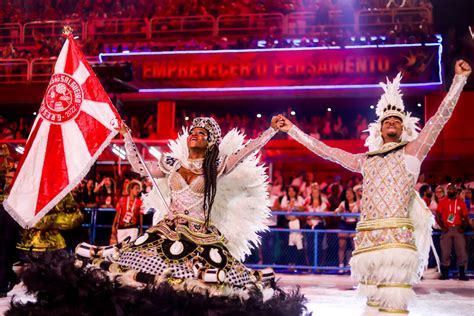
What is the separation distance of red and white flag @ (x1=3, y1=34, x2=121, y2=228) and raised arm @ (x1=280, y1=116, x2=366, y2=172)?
2.02 meters

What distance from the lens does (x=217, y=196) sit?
567 cm

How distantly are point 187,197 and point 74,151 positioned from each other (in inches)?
75.4

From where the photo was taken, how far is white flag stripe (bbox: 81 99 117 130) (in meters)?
6.39

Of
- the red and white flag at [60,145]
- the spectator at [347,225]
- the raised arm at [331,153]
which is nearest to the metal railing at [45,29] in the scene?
the spectator at [347,225]

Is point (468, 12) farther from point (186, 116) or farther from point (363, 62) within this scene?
point (186, 116)

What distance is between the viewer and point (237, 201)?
5.77 metres

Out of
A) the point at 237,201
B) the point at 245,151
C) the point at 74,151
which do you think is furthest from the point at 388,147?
the point at 74,151

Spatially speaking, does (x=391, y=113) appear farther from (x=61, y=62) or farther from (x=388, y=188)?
(x=61, y=62)

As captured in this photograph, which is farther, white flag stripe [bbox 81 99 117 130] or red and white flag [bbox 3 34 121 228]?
red and white flag [bbox 3 34 121 228]

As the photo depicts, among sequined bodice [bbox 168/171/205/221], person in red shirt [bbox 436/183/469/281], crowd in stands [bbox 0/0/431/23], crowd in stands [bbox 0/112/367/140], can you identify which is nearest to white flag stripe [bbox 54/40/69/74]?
sequined bodice [bbox 168/171/205/221]

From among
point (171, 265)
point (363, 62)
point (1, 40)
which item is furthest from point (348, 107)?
point (171, 265)

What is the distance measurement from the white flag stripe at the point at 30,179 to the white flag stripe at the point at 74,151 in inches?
10.2

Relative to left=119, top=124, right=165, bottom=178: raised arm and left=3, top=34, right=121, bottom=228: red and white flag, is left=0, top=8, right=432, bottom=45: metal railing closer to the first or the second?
left=3, top=34, right=121, bottom=228: red and white flag

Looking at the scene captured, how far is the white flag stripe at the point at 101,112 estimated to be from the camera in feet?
21.0
